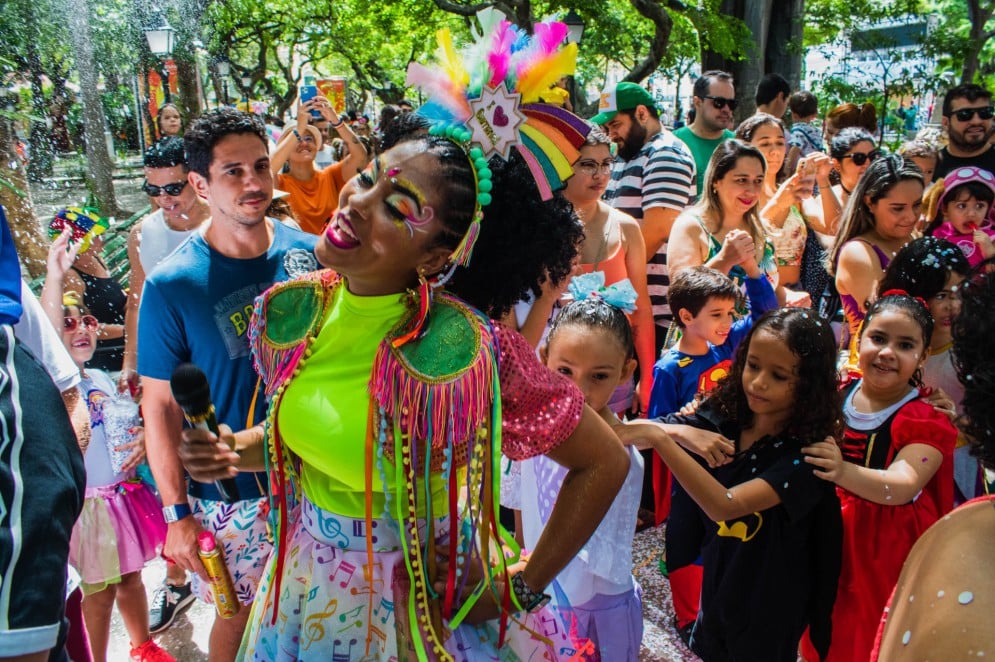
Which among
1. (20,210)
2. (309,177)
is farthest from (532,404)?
(20,210)

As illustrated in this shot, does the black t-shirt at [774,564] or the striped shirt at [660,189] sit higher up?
the striped shirt at [660,189]

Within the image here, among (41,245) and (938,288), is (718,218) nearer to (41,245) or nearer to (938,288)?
(938,288)

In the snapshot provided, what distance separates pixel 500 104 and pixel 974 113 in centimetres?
514

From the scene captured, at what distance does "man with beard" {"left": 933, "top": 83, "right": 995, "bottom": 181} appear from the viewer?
5340 millimetres

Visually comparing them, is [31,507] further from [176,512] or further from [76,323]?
[76,323]

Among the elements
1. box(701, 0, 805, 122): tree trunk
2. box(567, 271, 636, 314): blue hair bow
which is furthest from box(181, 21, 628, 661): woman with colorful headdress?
box(701, 0, 805, 122): tree trunk

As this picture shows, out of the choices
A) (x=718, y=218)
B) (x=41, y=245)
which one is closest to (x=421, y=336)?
(x=718, y=218)

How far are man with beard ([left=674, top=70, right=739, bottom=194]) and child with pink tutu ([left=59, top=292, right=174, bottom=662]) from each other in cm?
410

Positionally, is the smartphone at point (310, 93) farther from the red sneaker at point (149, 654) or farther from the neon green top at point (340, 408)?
the neon green top at point (340, 408)

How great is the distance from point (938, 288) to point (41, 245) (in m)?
5.22

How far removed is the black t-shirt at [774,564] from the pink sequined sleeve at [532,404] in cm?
95

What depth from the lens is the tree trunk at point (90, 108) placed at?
701 centimetres

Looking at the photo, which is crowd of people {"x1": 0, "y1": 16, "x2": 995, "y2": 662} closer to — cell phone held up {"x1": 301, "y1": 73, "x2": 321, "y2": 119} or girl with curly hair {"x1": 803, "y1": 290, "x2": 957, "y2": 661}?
girl with curly hair {"x1": 803, "y1": 290, "x2": 957, "y2": 661}

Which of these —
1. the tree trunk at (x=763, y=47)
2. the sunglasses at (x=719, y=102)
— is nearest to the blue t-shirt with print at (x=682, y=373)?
the sunglasses at (x=719, y=102)
